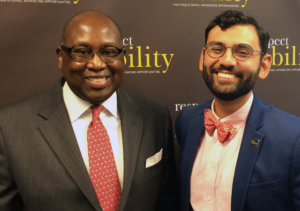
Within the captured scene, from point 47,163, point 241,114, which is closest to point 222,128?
point 241,114

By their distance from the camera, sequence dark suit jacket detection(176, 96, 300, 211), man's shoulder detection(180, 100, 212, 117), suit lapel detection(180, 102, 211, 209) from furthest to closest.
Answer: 1. man's shoulder detection(180, 100, 212, 117)
2. suit lapel detection(180, 102, 211, 209)
3. dark suit jacket detection(176, 96, 300, 211)

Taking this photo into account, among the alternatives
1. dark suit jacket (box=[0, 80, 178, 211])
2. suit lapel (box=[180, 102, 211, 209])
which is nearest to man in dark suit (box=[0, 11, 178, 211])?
dark suit jacket (box=[0, 80, 178, 211])

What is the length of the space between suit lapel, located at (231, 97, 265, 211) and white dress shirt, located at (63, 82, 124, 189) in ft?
1.98

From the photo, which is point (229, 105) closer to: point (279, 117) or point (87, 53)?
point (279, 117)

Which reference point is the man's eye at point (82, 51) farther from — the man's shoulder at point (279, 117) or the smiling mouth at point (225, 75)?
the man's shoulder at point (279, 117)

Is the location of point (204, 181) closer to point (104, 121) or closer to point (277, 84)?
point (104, 121)

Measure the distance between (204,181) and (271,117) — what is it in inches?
19.8

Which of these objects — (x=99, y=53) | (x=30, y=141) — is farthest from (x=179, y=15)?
(x=30, y=141)

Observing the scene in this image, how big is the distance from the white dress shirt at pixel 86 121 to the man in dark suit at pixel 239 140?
430mm

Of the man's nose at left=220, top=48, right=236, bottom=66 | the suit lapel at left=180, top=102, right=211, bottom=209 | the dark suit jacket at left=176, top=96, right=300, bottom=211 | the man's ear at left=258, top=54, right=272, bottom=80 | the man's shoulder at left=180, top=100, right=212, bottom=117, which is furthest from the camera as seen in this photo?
the man's shoulder at left=180, top=100, right=212, bottom=117

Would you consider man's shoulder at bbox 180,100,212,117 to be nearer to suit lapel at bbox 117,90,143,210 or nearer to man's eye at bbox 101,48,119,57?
suit lapel at bbox 117,90,143,210

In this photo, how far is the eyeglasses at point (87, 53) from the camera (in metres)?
1.49

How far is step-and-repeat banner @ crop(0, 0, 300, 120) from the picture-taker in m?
1.96

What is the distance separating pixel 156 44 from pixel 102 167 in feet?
3.32
